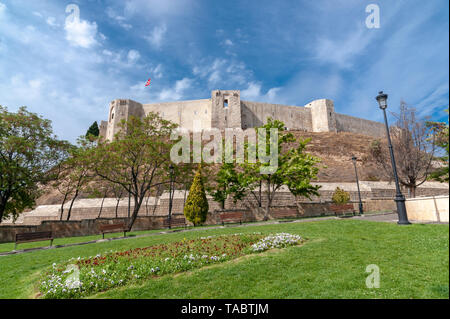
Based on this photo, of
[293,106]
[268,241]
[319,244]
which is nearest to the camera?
[319,244]

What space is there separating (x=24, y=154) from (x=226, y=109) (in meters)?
46.2

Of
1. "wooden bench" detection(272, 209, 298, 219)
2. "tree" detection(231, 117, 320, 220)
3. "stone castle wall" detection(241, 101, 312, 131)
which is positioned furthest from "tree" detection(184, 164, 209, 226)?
"stone castle wall" detection(241, 101, 312, 131)

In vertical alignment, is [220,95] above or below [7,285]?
above

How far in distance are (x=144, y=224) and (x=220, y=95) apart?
46.8m

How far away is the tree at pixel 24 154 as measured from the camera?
16.4 metres

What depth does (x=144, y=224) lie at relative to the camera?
18781 millimetres

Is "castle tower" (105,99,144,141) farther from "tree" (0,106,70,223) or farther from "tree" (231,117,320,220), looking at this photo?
"tree" (231,117,320,220)

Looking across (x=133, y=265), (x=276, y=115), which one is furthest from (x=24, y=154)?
(x=276, y=115)

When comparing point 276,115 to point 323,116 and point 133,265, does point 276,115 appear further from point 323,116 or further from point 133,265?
point 133,265

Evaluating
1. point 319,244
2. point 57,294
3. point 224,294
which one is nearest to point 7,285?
point 57,294

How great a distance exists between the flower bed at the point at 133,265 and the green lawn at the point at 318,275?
320 millimetres
